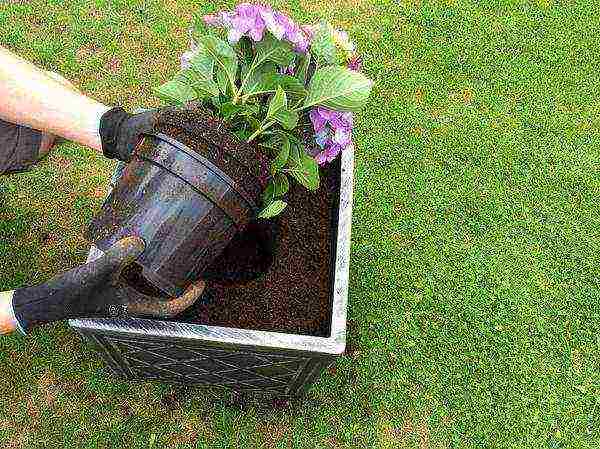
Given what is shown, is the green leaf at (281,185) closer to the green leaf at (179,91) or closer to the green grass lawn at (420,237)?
the green leaf at (179,91)

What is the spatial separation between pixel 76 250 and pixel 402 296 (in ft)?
4.28

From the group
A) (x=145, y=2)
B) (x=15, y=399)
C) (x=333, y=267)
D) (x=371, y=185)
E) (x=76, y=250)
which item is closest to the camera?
(x=333, y=267)

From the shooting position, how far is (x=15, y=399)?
2.32 metres

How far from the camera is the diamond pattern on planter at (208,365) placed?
178cm

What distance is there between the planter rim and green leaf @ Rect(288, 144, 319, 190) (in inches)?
11.7

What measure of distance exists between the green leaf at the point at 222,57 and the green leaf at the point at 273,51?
58 mm

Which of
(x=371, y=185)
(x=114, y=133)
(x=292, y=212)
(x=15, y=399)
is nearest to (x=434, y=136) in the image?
(x=371, y=185)

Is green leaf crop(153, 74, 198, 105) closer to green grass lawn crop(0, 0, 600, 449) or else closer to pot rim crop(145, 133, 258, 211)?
pot rim crop(145, 133, 258, 211)

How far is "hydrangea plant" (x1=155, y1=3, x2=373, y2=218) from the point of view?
4.65 ft

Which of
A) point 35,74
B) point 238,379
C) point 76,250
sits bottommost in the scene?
point 76,250

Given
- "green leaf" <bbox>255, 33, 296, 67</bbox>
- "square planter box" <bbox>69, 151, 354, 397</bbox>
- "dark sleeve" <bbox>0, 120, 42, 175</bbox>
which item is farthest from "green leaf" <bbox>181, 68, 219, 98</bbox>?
"dark sleeve" <bbox>0, 120, 42, 175</bbox>

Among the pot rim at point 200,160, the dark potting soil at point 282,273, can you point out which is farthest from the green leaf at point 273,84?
the dark potting soil at point 282,273

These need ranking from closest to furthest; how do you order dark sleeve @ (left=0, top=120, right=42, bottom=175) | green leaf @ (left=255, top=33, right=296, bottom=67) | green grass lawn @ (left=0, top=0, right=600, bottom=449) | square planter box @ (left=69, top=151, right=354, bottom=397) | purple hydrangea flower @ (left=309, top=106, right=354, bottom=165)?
green leaf @ (left=255, top=33, right=296, bottom=67) → purple hydrangea flower @ (left=309, top=106, right=354, bottom=165) → square planter box @ (left=69, top=151, right=354, bottom=397) → dark sleeve @ (left=0, top=120, right=42, bottom=175) → green grass lawn @ (left=0, top=0, right=600, bottom=449)

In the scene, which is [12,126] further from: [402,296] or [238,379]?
[402,296]
